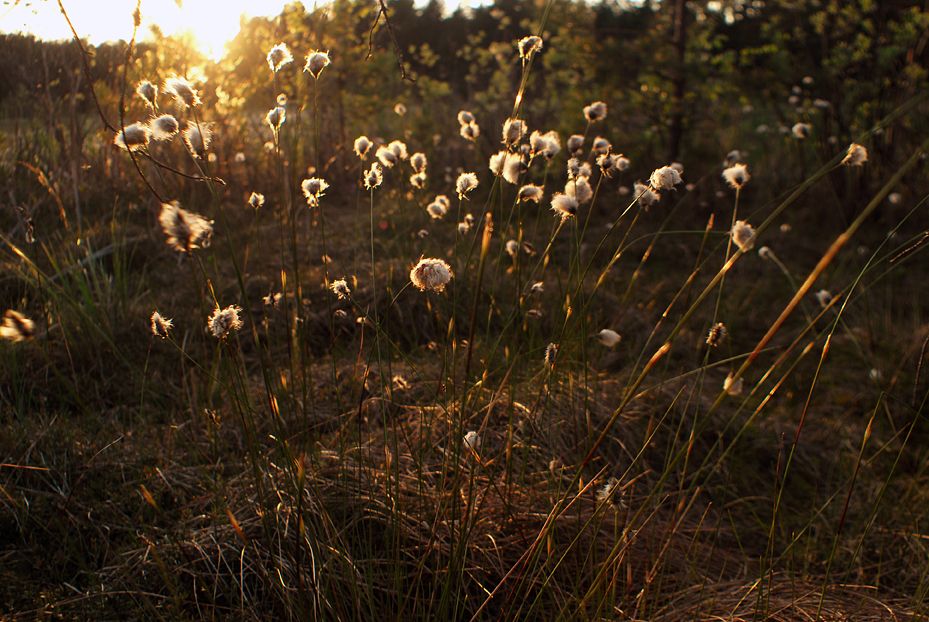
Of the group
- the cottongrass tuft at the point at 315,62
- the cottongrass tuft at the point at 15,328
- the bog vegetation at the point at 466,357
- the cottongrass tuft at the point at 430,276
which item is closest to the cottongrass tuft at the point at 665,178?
the bog vegetation at the point at 466,357

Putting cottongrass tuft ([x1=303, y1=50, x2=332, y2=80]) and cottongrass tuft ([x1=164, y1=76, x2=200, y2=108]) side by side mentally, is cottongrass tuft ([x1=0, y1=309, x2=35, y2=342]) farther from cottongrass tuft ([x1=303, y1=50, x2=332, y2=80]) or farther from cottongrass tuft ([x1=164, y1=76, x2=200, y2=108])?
cottongrass tuft ([x1=303, y1=50, x2=332, y2=80])

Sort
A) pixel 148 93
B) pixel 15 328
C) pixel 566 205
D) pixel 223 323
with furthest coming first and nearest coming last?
pixel 566 205
pixel 148 93
pixel 223 323
pixel 15 328

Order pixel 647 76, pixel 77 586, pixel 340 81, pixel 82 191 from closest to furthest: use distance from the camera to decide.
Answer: pixel 77 586, pixel 82 191, pixel 647 76, pixel 340 81

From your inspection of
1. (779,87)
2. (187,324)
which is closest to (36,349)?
(187,324)

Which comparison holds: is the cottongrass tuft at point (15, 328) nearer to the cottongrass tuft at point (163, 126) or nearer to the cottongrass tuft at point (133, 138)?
the cottongrass tuft at point (133, 138)

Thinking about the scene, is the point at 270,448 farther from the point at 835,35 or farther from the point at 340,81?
the point at 835,35

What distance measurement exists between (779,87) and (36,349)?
257 inches

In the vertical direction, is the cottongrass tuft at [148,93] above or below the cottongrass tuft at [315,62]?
below

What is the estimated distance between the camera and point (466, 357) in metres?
1.55

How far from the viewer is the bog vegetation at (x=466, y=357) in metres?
1.22

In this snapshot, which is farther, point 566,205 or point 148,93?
point 566,205

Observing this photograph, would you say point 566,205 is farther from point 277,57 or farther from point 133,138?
point 133,138

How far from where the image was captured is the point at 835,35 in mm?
5730

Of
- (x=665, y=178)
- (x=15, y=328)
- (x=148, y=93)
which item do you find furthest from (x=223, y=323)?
(x=665, y=178)
